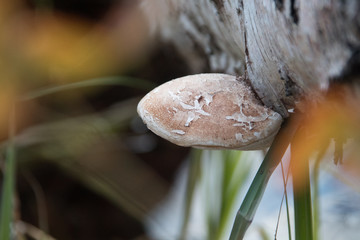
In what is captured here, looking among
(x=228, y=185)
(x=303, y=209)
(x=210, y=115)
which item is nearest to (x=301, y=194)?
(x=303, y=209)

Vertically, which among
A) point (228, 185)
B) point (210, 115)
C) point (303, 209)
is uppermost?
point (210, 115)

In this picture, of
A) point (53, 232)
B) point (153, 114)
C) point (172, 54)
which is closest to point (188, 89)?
point (153, 114)

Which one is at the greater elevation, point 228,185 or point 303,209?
point 303,209

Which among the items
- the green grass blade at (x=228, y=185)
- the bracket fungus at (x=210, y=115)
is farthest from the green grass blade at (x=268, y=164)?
the green grass blade at (x=228, y=185)

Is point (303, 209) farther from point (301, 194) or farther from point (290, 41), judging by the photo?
point (290, 41)

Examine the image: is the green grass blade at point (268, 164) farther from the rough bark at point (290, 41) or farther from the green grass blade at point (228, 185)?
the green grass blade at point (228, 185)

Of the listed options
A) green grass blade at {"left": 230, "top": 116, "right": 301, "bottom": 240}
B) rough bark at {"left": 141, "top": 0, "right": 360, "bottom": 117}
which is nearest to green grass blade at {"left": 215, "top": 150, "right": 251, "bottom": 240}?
rough bark at {"left": 141, "top": 0, "right": 360, "bottom": 117}

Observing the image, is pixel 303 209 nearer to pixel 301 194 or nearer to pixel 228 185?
pixel 301 194

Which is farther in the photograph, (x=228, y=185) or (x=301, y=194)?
(x=228, y=185)
